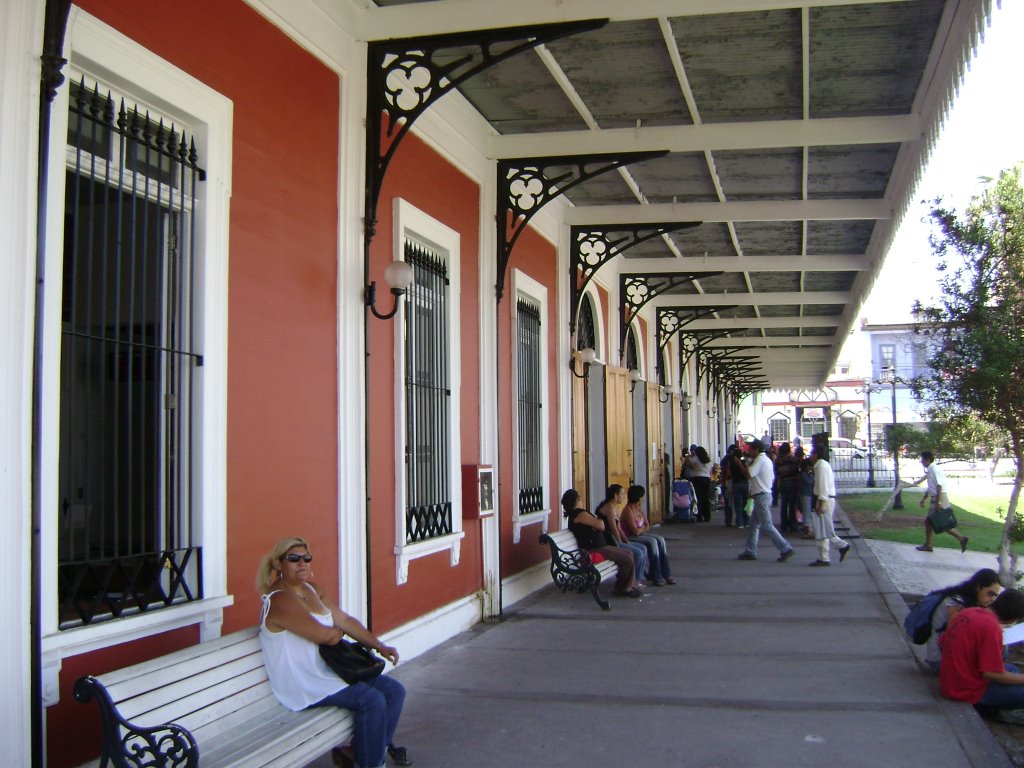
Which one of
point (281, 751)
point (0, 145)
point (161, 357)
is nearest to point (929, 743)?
point (281, 751)

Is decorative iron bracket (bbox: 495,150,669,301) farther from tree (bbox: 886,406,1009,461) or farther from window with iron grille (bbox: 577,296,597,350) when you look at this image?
tree (bbox: 886,406,1009,461)

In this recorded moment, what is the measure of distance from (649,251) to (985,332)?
20.5 ft

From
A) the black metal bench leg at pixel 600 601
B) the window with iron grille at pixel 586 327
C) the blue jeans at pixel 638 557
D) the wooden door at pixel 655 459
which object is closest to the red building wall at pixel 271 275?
the black metal bench leg at pixel 600 601

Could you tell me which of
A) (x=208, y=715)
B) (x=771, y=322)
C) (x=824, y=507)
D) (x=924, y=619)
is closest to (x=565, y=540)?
(x=824, y=507)

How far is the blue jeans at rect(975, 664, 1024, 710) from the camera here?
566 centimetres

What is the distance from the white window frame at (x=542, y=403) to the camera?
971 cm

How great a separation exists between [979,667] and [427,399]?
4.12 meters

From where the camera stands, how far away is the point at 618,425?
1399cm

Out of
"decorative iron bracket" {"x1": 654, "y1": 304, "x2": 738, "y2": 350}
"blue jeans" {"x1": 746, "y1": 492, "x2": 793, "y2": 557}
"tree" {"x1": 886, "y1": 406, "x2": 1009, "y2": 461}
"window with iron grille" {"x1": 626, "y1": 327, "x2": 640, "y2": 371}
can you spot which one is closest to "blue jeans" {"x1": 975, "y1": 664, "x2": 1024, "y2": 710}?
"tree" {"x1": 886, "y1": 406, "x2": 1009, "y2": 461}

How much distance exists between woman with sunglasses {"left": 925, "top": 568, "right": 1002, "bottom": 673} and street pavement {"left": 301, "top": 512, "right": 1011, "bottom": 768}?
22cm

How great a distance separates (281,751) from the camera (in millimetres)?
3887

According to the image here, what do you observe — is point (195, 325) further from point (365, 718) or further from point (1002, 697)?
point (1002, 697)

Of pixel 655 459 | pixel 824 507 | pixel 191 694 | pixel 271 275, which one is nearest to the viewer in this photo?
pixel 191 694

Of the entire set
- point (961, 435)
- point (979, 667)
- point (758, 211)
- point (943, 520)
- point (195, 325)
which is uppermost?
point (758, 211)
